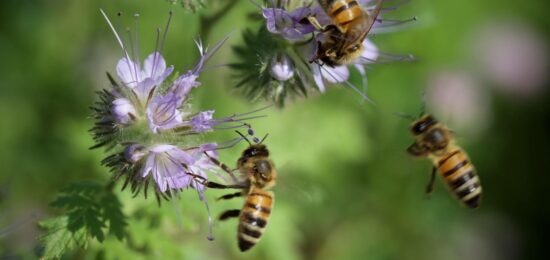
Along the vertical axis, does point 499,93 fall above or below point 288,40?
below

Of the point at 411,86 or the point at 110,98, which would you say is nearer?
the point at 110,98

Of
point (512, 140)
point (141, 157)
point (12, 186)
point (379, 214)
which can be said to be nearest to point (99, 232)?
point (141, 157)

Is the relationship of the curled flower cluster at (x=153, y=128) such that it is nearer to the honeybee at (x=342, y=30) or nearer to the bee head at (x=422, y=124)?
the honeybee at (x=342, y=30)

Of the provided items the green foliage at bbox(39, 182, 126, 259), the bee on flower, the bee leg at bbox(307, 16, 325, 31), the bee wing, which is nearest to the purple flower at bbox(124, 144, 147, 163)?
the bee on flower

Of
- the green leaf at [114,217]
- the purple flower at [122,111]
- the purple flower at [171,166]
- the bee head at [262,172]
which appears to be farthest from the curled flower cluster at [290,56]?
the green leaf at [114,217]

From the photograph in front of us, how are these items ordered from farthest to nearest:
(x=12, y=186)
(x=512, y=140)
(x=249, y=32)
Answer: (x=512, y=140)
(x=12, y=186)
(x=249, y=32)

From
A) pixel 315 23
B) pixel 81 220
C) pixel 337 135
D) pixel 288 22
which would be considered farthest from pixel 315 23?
pixel 337 135

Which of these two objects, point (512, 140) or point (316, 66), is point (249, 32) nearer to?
point (316, 66)
